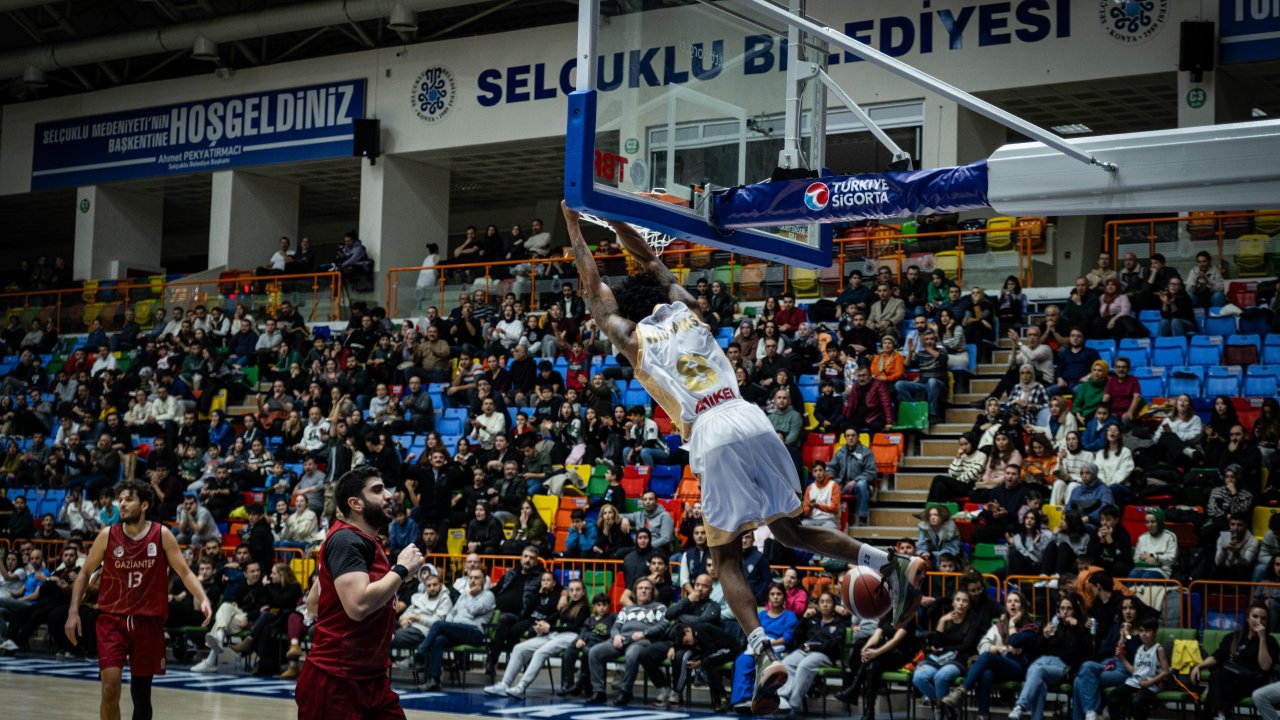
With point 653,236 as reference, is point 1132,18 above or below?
above

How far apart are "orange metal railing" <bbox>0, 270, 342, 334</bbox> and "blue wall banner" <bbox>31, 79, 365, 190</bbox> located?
249cm

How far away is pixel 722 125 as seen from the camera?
850cm

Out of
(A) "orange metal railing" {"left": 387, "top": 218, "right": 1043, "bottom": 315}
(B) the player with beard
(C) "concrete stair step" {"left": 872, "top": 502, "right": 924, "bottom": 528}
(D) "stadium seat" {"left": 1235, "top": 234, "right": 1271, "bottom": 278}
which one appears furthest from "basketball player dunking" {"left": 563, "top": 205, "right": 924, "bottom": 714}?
(D) "stadium seat" {"left": 1235, "top": 234, "right": 1271, "bottom": 278}

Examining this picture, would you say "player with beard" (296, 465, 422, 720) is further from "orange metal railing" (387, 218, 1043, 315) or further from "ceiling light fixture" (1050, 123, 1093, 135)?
"ceiling light fixture" (1050, 123, 1093, 135)

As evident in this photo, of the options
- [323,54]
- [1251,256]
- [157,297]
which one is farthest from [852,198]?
[323,54]

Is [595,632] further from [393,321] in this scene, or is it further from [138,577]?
[393,321]

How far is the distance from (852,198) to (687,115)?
3.65ft

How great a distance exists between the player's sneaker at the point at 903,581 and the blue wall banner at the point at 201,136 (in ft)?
69.0

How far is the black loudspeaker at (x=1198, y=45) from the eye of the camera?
1903 centimetres

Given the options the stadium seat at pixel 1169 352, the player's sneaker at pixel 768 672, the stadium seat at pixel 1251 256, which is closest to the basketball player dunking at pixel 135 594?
the player's sneaker at pixel 768 672

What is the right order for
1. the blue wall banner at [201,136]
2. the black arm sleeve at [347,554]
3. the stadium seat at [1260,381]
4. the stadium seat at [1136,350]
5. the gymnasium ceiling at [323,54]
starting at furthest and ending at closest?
the blue wall banner at [201,136] → the gymnasium ceiling at [323,54] → the stadium seat at [1136,350] → the stadium seat at [1260,381] → the black arm sleeve at [347,554]

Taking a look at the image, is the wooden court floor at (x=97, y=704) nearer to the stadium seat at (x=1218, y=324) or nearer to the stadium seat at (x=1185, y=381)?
the stadium seat at (x=1185, y=381)

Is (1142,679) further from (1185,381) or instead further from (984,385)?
(984,385)

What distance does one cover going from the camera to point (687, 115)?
325 inches
